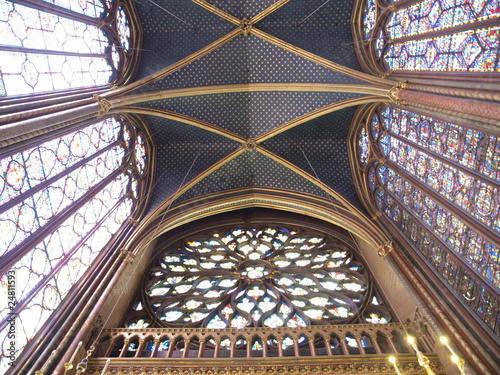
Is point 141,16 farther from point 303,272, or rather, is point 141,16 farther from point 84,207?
point 303,272

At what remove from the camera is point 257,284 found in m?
10.2

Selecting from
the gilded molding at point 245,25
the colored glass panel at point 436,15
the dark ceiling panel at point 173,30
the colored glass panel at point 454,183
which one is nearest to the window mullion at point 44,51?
the dark ceiling panel at point 173,30

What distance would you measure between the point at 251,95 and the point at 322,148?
2885 mm

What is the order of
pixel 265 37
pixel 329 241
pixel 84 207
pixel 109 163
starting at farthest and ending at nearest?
pixel 329 241 < pixel 265 37 < pixel 109 163 < pixel 84 207

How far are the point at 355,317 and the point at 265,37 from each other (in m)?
7.81

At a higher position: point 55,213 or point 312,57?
point 312,57

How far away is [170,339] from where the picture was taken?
768cm

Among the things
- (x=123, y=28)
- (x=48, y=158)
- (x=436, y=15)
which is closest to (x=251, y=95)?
(x=123, y=28)

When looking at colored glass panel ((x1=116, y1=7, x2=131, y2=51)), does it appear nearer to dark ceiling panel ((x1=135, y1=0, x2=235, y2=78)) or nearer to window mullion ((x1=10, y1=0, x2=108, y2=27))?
dark ceiling panel ((x1=135, y1=0, x2=235, y2=78))

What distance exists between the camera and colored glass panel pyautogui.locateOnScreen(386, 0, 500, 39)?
6.05m

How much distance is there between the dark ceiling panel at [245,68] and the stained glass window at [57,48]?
1.74 meters

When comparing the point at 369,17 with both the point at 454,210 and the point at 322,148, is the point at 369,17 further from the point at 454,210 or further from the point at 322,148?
the point at 454,210

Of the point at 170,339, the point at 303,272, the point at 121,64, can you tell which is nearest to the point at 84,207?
the point at 170,339

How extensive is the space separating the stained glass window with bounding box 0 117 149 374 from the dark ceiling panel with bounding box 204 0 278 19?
4.34 m
